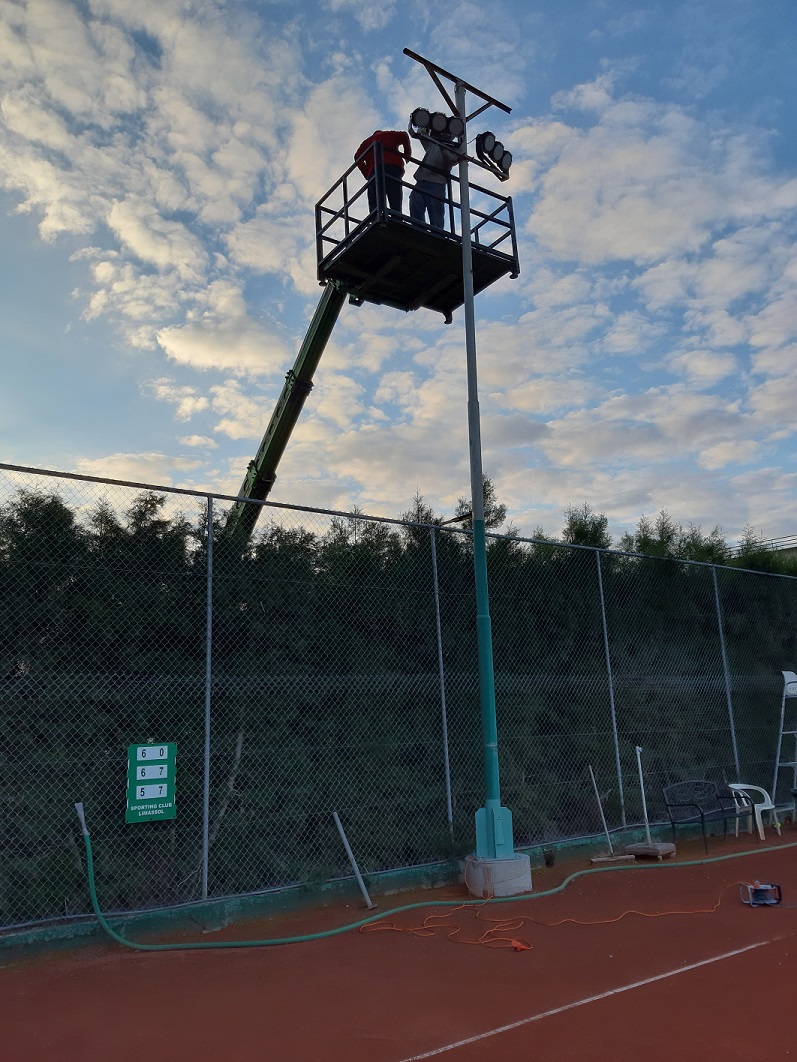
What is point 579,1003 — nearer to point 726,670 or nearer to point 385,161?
point 726,670

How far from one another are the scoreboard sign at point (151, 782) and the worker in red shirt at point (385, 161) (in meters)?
6.54

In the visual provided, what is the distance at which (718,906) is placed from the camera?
7102mm

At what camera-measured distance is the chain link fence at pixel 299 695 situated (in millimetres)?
6645

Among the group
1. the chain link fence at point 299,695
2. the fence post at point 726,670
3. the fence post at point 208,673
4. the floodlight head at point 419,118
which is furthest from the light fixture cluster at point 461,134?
the fence post at point 726,670

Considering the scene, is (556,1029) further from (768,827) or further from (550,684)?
(768,827)

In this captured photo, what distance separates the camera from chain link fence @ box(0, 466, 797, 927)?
6645 mm

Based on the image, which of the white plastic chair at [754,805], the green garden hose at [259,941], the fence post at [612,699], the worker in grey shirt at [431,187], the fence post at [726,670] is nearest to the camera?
the green garden hose at [259,941]

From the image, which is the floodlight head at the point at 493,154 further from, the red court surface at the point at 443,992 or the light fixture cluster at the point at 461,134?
the red court surface at the point at 443,992

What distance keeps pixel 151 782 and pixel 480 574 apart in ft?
12.5

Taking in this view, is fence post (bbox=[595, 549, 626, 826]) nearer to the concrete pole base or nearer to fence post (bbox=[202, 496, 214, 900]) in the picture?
the concrete pole base

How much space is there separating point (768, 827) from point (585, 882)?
15.2 ft

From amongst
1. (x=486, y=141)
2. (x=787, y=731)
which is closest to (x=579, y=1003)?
(x=486, y=141)

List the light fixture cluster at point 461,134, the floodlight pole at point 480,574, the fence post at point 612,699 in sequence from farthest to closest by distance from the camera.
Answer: the fence post at point 612,699 < the light fixture cluster at point 461,134 < the floodlight pole at point 480,574

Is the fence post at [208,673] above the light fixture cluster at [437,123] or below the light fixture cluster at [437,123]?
below
